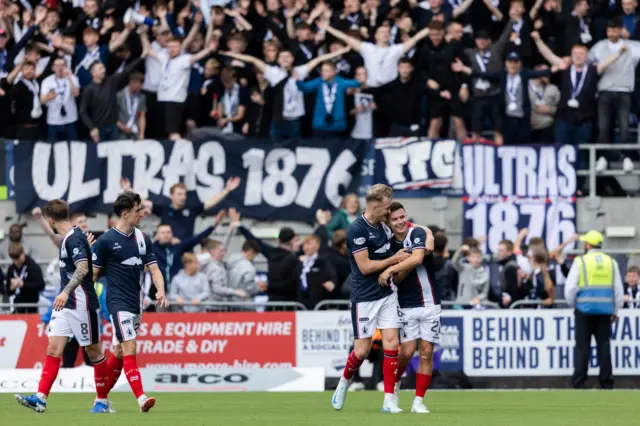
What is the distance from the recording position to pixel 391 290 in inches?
563

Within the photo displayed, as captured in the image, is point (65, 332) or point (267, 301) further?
point (267, 301)

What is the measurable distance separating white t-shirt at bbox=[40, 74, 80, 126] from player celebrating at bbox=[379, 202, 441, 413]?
37.0 feet

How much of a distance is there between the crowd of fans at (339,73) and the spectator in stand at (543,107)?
22 mm

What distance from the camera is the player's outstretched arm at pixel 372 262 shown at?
14031 mm

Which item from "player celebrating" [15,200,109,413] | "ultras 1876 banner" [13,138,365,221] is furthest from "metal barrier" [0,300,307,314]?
"player celebrating" [15,200,109,413]

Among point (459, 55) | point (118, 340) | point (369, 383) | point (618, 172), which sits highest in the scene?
point (459, 55)

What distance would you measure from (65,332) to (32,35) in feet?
40.1

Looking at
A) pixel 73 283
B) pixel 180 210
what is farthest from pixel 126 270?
pixel 180 210

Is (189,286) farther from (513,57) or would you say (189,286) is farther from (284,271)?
(513,57)

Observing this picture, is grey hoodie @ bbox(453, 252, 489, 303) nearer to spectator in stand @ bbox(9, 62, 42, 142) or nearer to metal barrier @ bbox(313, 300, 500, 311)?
metal barrier @ bbox(313, 300, 500, 311)

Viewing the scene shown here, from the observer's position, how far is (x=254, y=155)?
2412cm

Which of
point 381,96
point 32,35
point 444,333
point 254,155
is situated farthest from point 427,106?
point 32,35

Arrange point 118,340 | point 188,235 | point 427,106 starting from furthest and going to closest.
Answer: point 427,106, point 188,235, point 118,340

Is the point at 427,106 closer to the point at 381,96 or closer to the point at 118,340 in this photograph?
the point at 381,96
